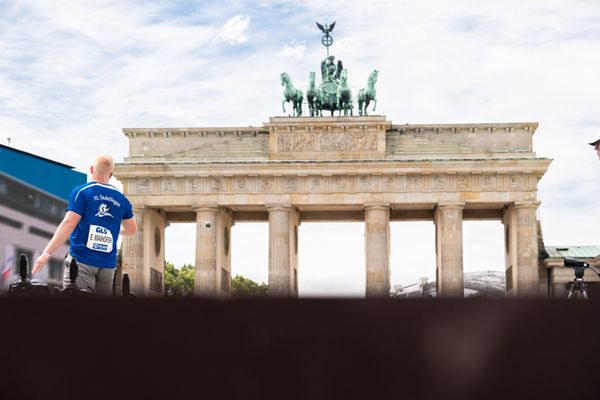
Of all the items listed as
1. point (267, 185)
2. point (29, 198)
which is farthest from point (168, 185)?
point (29, 198)

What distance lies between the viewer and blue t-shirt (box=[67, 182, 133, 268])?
11031mm

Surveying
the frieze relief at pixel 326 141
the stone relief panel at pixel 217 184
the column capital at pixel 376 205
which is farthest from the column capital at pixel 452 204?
the stone relief panel at pixel 217 184

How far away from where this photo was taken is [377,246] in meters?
61.4

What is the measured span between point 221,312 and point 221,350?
3.9 inches

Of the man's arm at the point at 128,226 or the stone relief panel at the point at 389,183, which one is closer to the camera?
the man's arm at the point at 128,226

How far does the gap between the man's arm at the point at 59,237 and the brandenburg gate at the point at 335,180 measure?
50.6m

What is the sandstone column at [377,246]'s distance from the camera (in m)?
61.2

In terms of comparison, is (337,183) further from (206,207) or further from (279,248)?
(206,207)

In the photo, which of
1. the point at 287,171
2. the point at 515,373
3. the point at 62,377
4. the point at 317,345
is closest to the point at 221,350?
the point at 317,345

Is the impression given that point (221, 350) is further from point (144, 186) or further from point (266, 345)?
point (144, 186)

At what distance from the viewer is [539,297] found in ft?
8.21

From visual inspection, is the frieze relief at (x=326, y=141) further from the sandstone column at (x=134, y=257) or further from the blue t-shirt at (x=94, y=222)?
the blue t-shirt at (x=94, y=222)

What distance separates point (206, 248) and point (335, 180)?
953 cm

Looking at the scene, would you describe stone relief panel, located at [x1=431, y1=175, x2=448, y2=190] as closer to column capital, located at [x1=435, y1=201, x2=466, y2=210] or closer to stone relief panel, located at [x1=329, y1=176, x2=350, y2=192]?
column capital, located at [x1=435, y1=201, x2=466, y2=210]
